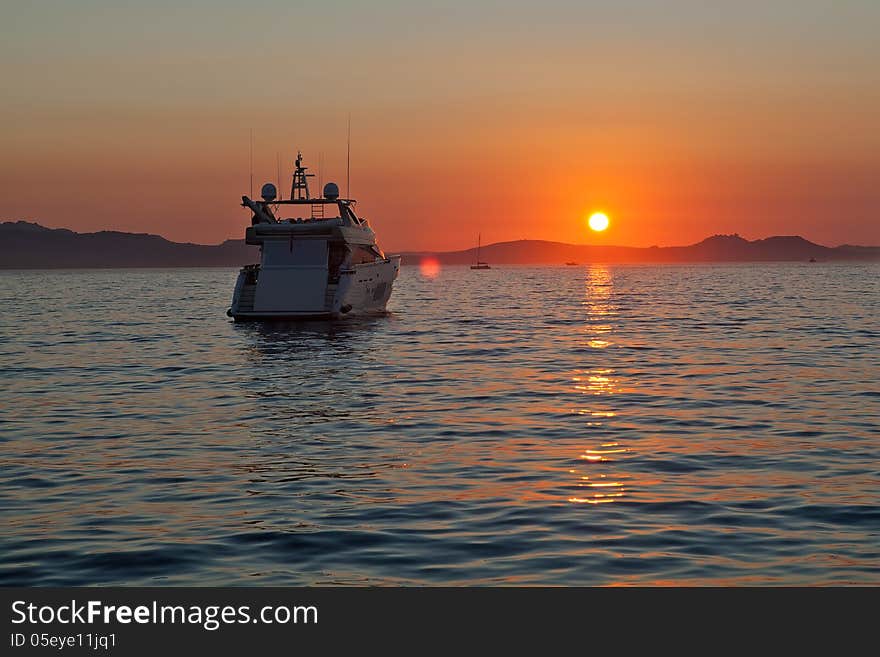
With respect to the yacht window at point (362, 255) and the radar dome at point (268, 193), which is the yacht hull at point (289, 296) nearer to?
the yacht window at point (362, 255)

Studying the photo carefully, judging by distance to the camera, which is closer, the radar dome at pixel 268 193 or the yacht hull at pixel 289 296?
the yacht hull at pixel 289 296

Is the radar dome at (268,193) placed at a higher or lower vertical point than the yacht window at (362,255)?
higher

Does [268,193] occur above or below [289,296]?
above

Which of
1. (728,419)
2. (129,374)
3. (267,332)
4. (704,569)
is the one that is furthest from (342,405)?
(267,332)

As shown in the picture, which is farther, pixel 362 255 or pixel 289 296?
pixel 362 255

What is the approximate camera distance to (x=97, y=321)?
2286 inches

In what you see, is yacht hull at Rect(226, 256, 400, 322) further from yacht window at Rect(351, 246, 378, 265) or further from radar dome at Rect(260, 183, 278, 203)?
radar dome at Rect(260, 183, 278, 203)

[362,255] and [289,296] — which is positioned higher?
[362,255]

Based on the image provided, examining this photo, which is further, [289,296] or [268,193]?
[268,193]
